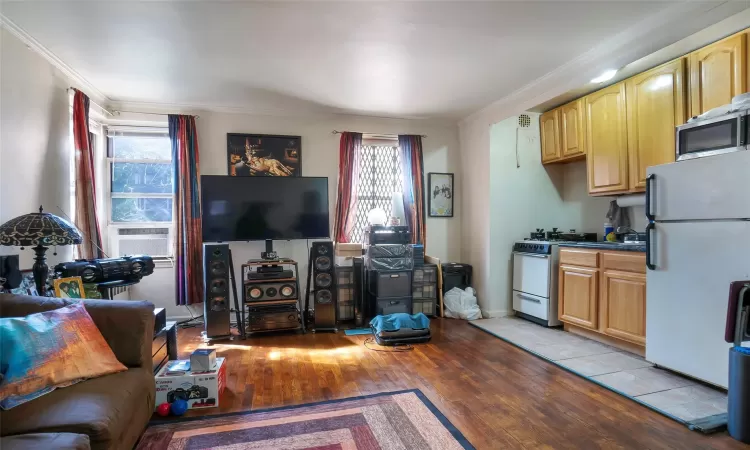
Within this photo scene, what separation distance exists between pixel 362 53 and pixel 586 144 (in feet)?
7.61

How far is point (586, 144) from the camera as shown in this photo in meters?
3.44

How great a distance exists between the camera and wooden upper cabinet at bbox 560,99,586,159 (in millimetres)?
3492

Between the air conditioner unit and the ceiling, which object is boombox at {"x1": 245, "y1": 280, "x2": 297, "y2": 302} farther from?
the ceiling

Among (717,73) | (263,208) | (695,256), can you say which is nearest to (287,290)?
(263,208)

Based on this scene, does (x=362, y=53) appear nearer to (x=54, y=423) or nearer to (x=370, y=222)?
(x=370, y=222)

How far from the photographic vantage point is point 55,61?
2.75 meters

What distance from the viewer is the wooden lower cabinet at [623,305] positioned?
2.69 m

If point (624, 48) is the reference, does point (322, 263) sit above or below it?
below

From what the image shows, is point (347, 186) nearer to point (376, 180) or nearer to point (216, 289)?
point (376, 180)

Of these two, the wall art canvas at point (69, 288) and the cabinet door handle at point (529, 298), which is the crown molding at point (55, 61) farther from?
the cabinet door handle at point (529, 298)

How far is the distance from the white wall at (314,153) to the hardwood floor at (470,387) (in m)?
0.83

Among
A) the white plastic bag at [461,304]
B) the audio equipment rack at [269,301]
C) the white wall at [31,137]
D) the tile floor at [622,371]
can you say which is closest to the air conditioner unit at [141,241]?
the white wall at [31,137]

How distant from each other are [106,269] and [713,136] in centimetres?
413

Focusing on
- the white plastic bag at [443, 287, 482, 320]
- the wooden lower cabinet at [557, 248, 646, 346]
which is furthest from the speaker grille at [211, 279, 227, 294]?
the wooden lower cabinet at [557, 248, 646, 346]
